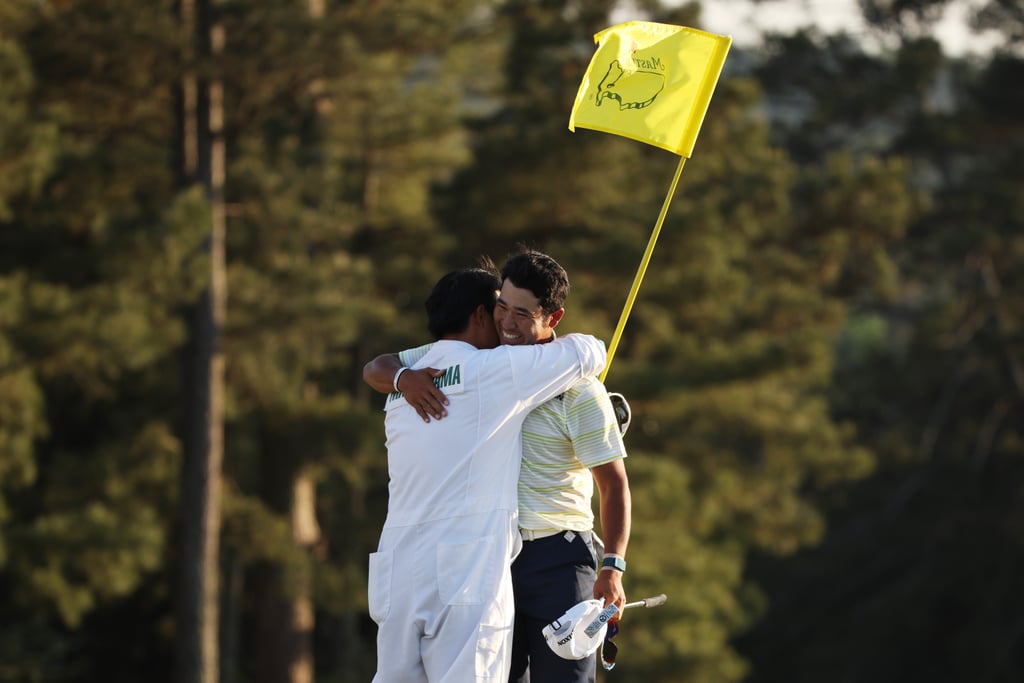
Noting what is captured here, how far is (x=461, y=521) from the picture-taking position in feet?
12.2

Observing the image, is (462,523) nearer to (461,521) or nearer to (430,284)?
(461,521)

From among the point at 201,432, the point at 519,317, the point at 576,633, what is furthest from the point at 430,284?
the point at 576,633

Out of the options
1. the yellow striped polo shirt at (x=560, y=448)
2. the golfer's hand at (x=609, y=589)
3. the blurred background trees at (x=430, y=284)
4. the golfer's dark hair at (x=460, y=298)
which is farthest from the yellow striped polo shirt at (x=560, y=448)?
the blurred background trees at (x=430, y=284)

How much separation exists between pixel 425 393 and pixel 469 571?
44 cm

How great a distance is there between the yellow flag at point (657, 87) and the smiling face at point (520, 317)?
0.67 metres

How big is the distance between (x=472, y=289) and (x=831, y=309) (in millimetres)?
16972

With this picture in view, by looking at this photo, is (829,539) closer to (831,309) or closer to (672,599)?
(831,309)

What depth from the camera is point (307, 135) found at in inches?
720

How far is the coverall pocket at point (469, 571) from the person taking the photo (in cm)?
367

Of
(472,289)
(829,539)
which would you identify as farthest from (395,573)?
(829,539)

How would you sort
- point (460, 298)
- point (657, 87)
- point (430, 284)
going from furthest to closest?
point (430, 284) < point (657, 87) < point (460, 298)

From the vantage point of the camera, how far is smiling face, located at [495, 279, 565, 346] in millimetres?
3850

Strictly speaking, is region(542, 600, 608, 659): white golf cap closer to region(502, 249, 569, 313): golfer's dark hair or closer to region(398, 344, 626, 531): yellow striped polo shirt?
region(398, 344, 626, 531): yellow striped polo shirt

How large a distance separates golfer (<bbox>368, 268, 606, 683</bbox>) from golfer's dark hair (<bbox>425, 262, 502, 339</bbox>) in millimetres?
152
